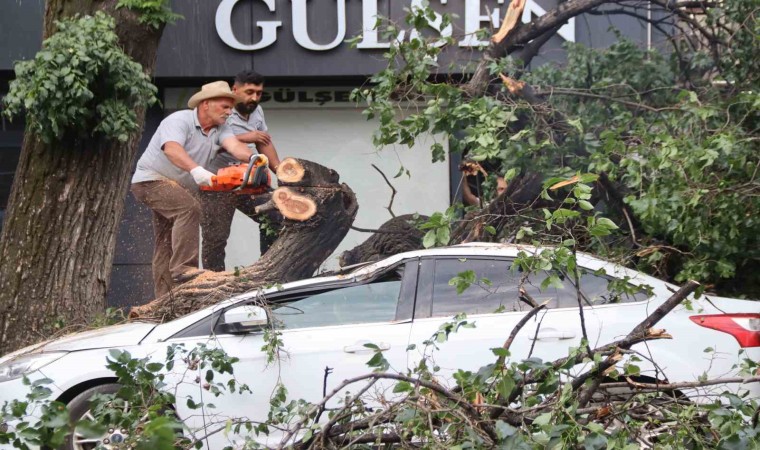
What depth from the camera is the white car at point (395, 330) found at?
6.12m

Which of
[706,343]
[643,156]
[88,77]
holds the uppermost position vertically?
[88,77]

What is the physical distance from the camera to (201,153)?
971cm

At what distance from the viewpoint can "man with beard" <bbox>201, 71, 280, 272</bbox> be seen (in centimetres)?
954

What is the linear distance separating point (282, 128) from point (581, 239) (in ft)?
19.2

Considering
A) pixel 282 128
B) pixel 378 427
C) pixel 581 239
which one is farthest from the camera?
pixel 282 128

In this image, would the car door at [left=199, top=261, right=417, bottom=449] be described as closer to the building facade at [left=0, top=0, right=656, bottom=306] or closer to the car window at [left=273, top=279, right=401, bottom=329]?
the car window at [left=273, top=279, right=401, bottom=329]

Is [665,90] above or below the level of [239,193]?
above

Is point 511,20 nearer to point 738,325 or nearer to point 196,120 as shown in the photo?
point 196,120

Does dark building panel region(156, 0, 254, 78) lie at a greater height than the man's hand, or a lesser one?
greater

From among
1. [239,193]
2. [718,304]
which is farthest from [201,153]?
[718,304]

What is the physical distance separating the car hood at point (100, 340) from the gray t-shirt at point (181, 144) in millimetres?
2806

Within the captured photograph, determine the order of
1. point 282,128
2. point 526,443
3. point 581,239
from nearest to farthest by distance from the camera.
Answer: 1. point 526,443
2. point 581,239
3. point 282,128

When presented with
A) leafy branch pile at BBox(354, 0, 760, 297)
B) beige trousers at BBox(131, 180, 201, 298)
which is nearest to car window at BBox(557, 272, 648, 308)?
leafy branch pile at BBox(354, 0, 760, 297)

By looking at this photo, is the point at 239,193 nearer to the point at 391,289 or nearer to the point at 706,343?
the point at 391,289
